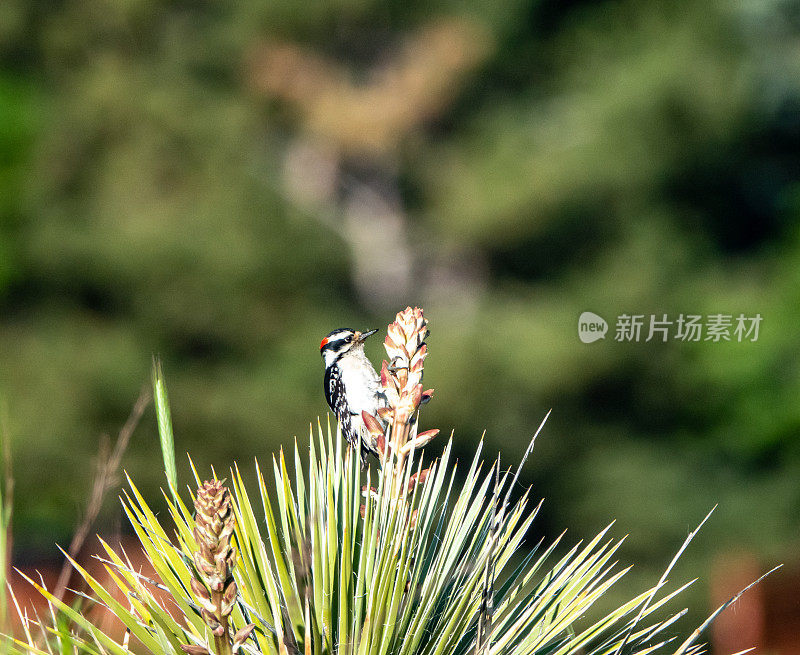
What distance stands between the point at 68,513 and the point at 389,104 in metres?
5.58

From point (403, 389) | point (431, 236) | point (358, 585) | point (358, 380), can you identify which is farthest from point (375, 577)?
point (431, 236)

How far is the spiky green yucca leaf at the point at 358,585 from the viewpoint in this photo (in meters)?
0.92

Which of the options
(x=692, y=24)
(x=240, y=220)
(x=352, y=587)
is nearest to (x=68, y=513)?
(x=240, y=220)

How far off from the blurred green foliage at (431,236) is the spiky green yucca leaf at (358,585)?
6.81 metres

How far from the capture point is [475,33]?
8992 mm

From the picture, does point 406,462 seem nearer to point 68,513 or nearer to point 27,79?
point 68,513
